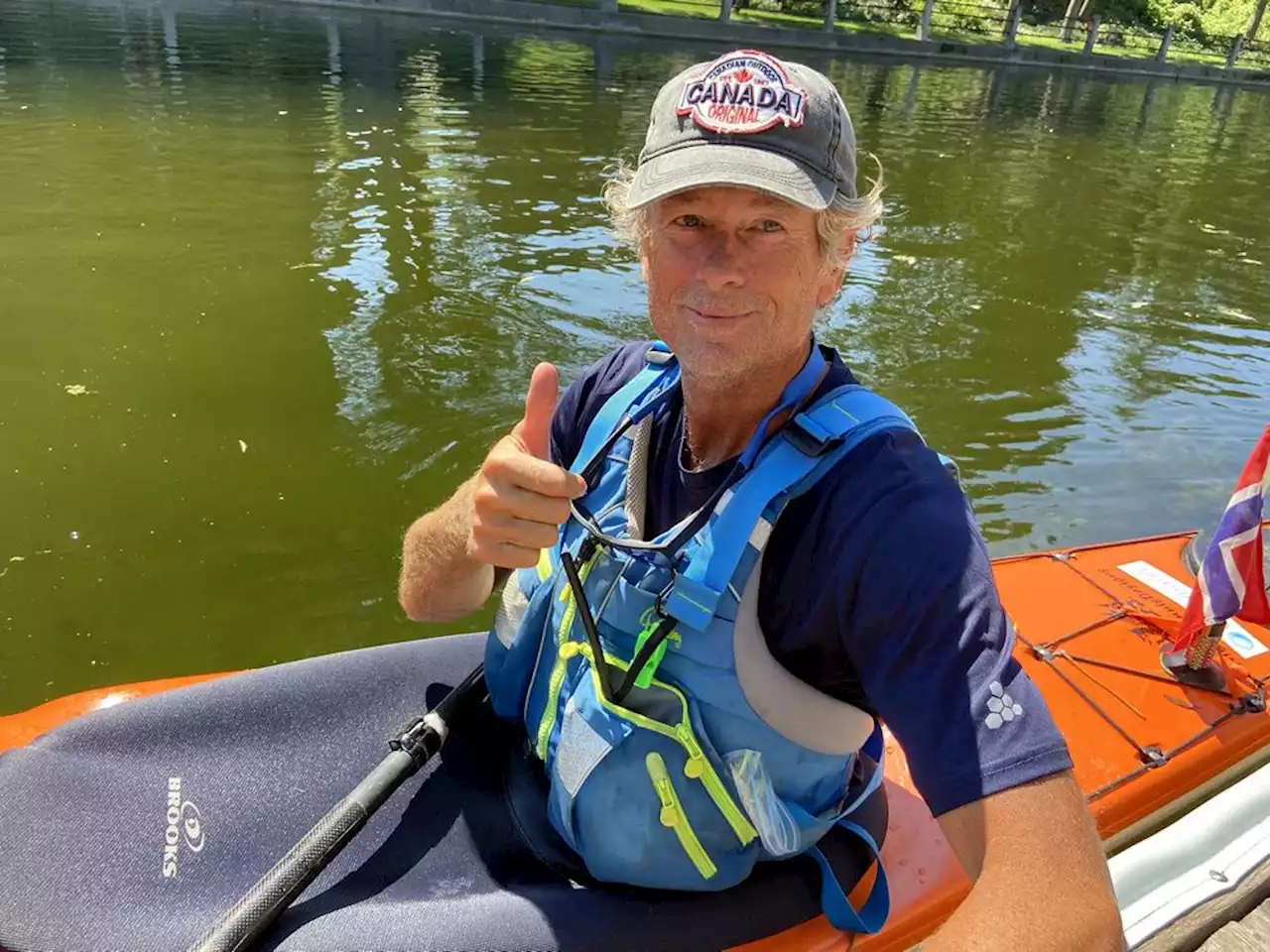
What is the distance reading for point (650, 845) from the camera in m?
1.83

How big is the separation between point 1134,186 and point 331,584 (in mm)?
16187

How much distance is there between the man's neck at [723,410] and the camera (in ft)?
6.54

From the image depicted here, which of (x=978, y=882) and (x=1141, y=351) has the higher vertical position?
(x=978, y=882)

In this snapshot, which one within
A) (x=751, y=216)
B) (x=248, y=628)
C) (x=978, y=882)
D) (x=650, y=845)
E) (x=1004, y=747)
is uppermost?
(x=751, y=216)

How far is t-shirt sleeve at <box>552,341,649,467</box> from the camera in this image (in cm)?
237

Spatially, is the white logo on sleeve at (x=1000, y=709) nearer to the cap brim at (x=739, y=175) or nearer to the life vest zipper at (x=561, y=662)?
the life vest zipper at (x=561, y=662)

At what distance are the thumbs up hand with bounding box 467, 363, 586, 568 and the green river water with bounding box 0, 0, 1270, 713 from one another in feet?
10.6

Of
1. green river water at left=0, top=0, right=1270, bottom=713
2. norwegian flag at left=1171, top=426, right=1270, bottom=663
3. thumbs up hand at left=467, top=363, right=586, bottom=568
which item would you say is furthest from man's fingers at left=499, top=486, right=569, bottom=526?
green river water at left=0, top=0, right=1270, bottom=713

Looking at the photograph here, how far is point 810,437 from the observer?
5.77ft

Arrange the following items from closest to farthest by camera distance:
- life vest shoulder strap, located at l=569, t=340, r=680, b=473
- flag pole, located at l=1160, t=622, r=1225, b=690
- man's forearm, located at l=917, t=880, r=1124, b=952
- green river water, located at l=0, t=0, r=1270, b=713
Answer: man's forearm, located at l=917, t=880, r=1124, b=952 → life vest shoulder strap, located at l=569, t=340, r=680, b=473 → flag pole, located at l=1160, t=622, r=1225, b=690 → green river water, located at l=0, t=0, r=1270, b=713

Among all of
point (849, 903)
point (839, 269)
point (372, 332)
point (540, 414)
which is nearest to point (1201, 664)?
point (849, 903)

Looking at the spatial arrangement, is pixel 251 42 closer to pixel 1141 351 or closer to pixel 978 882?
pixel 1141 351

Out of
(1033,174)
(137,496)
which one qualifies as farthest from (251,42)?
(137,496)

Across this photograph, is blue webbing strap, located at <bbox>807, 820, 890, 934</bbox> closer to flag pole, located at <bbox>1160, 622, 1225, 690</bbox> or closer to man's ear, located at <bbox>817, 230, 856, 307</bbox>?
man's ear, located at <bbox>817, 230, 856, 307</bbox>
